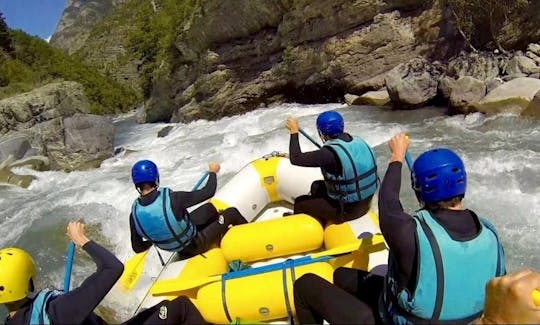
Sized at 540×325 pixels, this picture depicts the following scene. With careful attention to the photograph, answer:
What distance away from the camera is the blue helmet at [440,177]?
5.30ft

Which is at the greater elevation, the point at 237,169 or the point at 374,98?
the point at 374,98

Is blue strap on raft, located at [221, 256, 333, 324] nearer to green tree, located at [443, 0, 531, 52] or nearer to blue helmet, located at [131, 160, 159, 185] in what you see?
blue helmet, located at [131, 160, 159, 185]

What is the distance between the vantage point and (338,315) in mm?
1970

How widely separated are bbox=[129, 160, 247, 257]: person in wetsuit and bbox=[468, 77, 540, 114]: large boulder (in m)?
6.32

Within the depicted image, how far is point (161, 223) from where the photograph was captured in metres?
2.90

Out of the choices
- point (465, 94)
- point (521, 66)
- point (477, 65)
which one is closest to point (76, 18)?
point (477, 65)

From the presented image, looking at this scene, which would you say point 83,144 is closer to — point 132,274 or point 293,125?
point 132,274

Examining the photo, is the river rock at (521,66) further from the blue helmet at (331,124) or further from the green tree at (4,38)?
the green tree at (4,38)

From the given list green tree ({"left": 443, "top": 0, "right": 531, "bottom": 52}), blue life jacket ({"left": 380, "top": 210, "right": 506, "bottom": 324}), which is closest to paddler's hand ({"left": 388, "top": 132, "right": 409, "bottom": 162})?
blue life jacket ({"left": 380, "top": 210, "right": 506, "bottom": 324})

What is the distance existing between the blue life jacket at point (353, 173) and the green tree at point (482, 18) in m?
8.72

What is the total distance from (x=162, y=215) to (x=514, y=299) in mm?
2132

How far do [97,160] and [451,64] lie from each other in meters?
8.86

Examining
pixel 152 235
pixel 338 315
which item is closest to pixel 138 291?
pixel 152 235

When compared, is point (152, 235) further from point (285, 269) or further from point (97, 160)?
point (97, 160)
